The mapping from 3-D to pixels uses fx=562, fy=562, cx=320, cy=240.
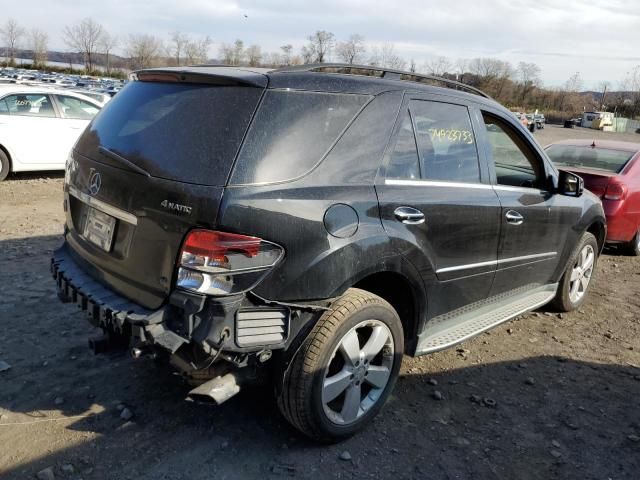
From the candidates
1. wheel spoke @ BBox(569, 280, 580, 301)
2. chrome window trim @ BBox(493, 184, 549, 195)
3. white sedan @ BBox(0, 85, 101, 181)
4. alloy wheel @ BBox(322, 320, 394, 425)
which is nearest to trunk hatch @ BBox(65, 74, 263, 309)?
alloy wheel @ BBox(322, 320, 394, 425)

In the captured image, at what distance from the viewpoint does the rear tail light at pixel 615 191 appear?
22.0 ft

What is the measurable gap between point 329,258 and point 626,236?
5838mm

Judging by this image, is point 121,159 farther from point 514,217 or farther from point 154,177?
point 514,217

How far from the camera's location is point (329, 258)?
265cm

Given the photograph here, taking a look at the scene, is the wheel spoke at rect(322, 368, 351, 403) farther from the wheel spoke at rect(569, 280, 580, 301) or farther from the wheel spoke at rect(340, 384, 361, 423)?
the wheel spoke at rect(569, 280, 580, 301)

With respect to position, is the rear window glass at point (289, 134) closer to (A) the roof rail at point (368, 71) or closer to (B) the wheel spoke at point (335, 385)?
(A) the roof rail at point (368, 71)

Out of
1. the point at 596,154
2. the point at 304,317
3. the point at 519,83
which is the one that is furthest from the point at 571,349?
the point at 519,83

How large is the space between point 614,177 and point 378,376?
5.04m

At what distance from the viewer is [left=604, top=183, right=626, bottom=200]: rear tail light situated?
263 inches

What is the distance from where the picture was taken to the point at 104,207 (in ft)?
9.50

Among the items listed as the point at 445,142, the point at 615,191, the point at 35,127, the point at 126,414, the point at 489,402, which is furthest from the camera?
the point at 35,127

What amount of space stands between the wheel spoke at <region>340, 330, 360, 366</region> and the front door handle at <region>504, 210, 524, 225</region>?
4.98 ft

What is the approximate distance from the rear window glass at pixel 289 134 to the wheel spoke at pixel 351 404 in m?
1.22

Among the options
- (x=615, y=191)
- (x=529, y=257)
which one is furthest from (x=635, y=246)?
(x=529, y=257)
